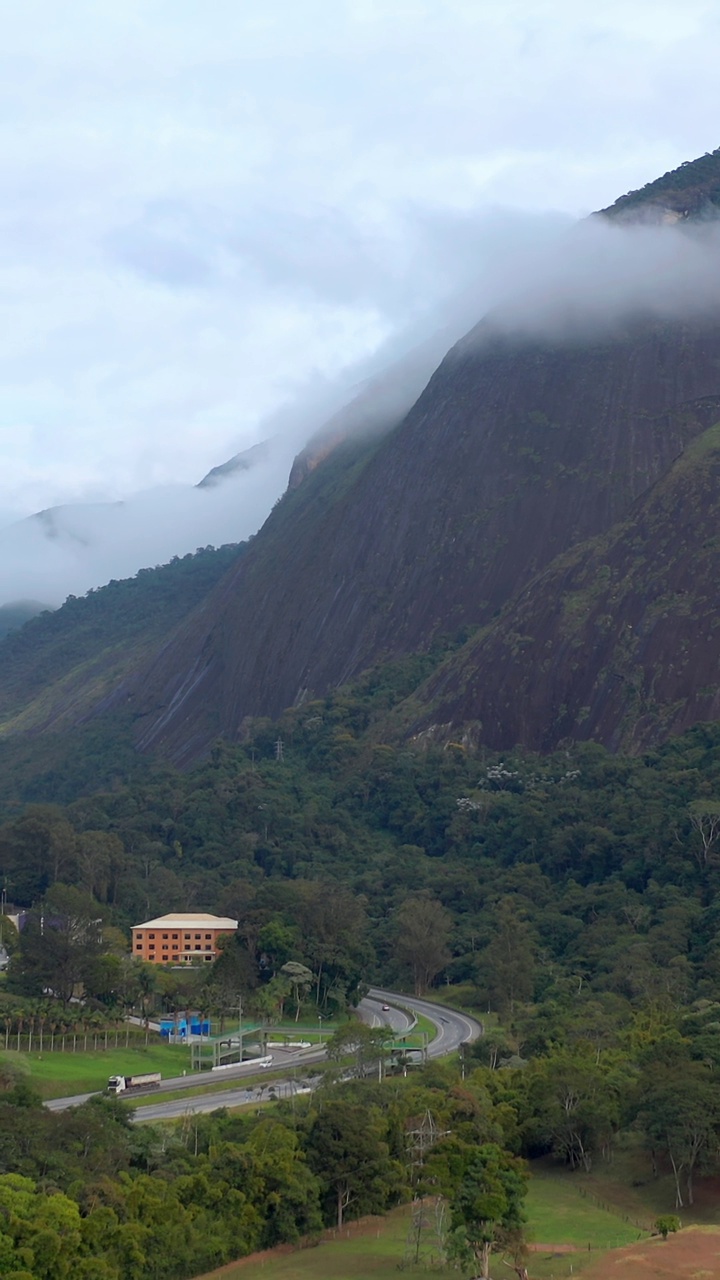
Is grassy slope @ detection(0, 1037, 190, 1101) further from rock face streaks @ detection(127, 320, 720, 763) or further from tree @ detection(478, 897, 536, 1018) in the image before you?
rock face streaks @ detection(127, 320, 720, 763)

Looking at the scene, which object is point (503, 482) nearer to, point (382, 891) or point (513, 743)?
point (513, 743)

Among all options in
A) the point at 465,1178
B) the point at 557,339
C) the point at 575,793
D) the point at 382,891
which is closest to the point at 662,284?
the point at 557,339

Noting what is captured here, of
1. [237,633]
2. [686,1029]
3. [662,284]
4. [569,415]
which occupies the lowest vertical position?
[686,1029]

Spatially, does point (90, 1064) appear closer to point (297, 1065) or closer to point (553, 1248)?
point (297, 1065)

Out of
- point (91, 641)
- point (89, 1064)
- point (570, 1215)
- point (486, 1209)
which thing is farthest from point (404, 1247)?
point (91, 641)

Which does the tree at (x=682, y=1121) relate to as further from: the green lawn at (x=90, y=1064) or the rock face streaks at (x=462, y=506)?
the rock face streaks at (x=462, y=506)

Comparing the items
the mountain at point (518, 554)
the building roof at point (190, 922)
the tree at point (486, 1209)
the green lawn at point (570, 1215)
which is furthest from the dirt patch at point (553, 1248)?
the mountain at point (518, 554)
